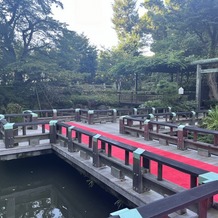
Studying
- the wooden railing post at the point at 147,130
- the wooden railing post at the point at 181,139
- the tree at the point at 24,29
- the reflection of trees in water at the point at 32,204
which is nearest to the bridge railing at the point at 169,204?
the reflection of trees in water at the point at 32,204

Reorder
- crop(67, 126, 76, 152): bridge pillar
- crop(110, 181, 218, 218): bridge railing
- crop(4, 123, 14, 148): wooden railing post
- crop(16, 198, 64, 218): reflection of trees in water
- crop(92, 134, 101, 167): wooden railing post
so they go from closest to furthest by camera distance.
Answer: crop(110, 181, 218, 218): bridge railing → crop(16, 198, 64, 218): reflection of trees in water → crop(92, 134, 101, 167): wooden railing post → crop(67, 126, 76, 152): bridge pillar → crop(4, 123, 14, 148): wooden railing post

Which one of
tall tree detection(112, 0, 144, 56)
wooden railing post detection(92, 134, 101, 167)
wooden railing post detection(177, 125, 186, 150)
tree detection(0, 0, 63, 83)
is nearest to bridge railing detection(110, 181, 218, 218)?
wooden railing post detection(92, 134, 101, 167)

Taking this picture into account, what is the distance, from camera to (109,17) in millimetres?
35781

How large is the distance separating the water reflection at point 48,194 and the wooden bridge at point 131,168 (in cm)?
52

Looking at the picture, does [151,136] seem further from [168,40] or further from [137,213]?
[168,40]

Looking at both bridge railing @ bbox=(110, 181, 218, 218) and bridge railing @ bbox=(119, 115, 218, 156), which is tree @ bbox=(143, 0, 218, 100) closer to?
bridge railing @ bbox=(119, 115, 218, 156)

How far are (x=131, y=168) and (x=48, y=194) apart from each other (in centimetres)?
240

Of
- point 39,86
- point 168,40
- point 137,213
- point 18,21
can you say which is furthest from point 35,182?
point 168,40

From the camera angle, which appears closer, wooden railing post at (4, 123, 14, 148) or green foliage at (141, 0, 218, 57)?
wooden railing post at (4, 123, 14, 148)

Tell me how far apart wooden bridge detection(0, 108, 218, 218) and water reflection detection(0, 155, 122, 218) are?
523 mm

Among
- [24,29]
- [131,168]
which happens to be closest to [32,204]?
[131,168]

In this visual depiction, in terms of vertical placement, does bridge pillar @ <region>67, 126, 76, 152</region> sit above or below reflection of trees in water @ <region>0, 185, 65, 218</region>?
above

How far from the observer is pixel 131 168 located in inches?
144

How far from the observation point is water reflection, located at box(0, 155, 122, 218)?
14.3 feet
